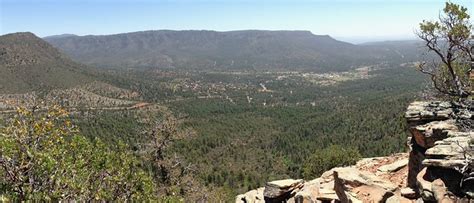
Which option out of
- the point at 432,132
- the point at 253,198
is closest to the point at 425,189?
the point at 432,132

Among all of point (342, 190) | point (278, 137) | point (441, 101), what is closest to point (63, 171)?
point (342, 190)

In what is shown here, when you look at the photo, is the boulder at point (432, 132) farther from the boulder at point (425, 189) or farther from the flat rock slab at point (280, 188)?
the flat rock slab at point (280, 188)

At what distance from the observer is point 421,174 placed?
21.6 metres

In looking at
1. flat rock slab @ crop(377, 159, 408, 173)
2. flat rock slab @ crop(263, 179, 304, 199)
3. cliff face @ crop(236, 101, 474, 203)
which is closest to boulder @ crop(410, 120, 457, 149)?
cliff face @ crop(236, 101, 474, 203)

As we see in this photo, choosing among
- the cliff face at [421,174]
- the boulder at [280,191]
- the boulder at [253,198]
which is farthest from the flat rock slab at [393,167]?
the boulder at [253,198]

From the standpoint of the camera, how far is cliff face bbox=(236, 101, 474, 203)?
1909 cm

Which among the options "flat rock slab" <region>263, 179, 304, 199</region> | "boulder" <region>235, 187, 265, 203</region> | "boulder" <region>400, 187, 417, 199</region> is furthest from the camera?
"boulder" <region>235, 187, 265, 203</region>

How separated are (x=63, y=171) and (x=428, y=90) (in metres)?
25.1

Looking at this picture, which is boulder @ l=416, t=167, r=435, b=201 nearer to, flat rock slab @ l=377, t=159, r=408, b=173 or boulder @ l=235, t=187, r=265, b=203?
flat rock slab @ l=377, t=159, r=408, b=173

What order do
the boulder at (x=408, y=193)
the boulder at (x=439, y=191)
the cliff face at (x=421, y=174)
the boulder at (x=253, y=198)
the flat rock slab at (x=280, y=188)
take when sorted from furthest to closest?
the boulder at (x=253, y=198) → the flat rock slab at (x=280, y=188) → the boulder at (x=408, y=193) → the cliff face at (x=421, y=174) → the boulder at (x=439, y=191)

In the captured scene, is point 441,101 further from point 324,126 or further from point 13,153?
point 324,126

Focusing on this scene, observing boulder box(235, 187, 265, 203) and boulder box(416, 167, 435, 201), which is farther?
boulder box(235, 187, 265, 203)

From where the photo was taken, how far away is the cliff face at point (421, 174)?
62.6 feet

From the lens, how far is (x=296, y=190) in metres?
32.4
